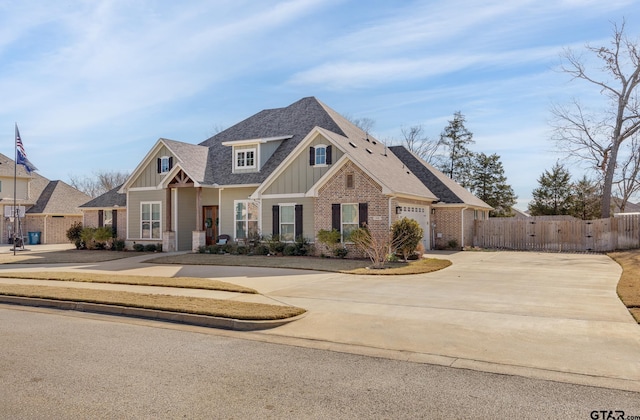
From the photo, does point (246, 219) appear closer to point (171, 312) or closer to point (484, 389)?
point (171, 312)

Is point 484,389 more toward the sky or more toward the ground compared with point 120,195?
more toward the ground

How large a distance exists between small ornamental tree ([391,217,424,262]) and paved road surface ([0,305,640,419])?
1239 cm

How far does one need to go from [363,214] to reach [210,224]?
10030 millimetres

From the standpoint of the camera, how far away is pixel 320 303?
34.5ft

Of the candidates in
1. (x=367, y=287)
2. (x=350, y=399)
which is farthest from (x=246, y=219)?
(x=350, y=399)

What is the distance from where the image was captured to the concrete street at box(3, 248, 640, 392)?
6355 millimetres

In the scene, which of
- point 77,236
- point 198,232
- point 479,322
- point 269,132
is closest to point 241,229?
point 198,232

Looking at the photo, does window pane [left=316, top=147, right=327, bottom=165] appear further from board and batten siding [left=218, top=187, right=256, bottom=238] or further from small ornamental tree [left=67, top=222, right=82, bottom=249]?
small ornamental tree [left=67, top=222, right=82, bottom=249]

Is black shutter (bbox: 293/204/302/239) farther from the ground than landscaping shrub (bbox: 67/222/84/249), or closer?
farther from the ground

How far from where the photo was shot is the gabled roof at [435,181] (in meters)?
27.3

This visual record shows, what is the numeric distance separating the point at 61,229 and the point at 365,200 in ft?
97.6

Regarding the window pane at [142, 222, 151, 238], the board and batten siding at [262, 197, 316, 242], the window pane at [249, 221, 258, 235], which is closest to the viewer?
the board and batten siding at [262, 197, 316, 242]

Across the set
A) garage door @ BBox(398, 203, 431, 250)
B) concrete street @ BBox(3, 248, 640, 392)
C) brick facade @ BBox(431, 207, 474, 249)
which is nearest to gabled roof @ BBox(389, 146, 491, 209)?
brick facade @ BBox(431, 207, 474, 249)

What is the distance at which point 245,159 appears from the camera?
2625 centimetres
